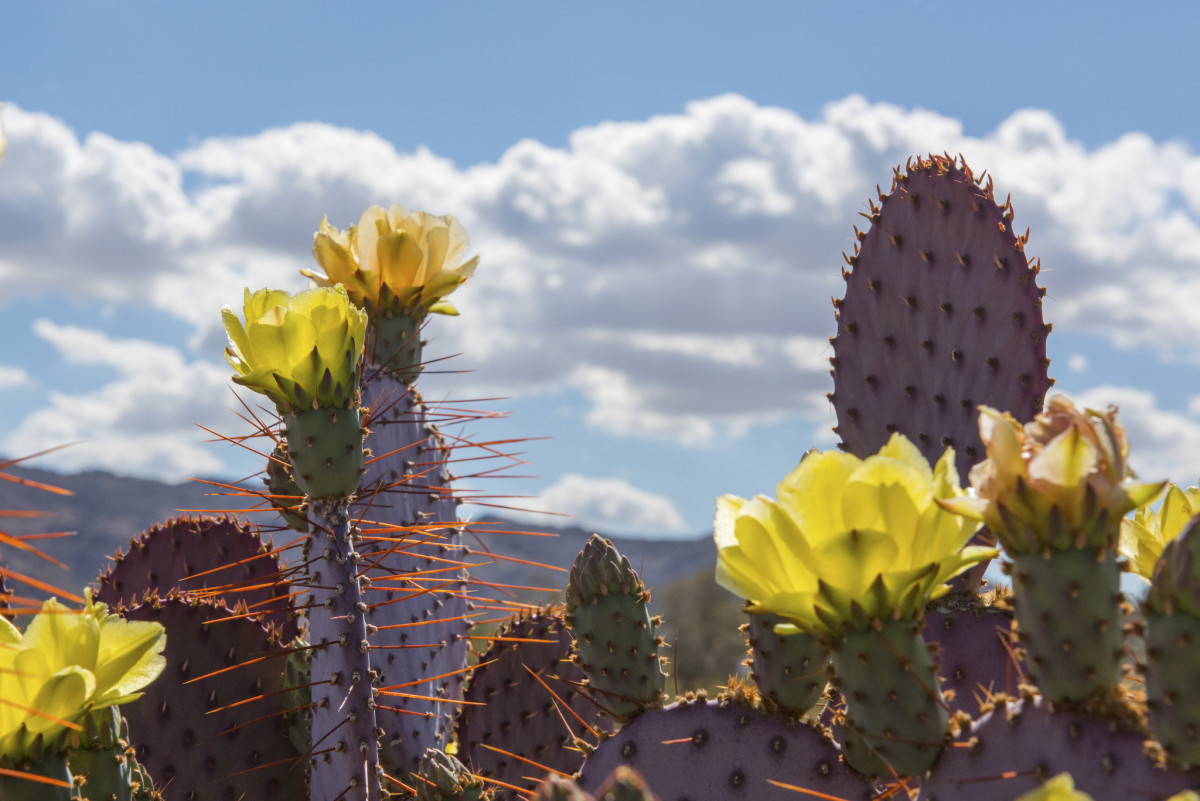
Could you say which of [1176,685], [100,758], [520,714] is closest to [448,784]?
[100,758]

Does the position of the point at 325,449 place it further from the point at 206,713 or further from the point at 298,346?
the point at 206,713

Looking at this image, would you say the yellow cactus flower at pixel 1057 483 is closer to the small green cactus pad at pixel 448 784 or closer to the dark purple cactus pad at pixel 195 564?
the small green cactus pad at pixel 448 784

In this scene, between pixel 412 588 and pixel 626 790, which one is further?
pixel 412 588

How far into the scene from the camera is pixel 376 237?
6.15ft

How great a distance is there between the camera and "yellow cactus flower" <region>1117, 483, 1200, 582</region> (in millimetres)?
1297

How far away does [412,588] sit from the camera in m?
1.95

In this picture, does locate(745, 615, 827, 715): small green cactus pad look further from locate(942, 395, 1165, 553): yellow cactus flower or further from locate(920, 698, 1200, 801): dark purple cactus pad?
locate(942, 395, 1165, 553): yellow cactus flower

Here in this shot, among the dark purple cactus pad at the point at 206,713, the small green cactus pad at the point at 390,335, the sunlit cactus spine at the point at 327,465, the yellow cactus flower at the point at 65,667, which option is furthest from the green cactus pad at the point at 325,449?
the small green cactus pad at the point at 390,335

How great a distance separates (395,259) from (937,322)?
2.96 ft

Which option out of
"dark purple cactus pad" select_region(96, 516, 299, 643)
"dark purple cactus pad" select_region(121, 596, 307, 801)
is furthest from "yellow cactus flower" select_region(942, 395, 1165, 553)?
"dark purple cactus pad" select_region(96, 516, 299, 643)

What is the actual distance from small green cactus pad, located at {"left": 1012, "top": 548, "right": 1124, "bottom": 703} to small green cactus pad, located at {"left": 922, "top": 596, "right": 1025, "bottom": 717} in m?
0.55

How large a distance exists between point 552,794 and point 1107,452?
484 mm

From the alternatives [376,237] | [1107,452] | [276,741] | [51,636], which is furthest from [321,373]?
[1107,452]

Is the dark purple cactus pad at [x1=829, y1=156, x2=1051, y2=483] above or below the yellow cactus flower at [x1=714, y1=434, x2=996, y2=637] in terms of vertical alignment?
above
